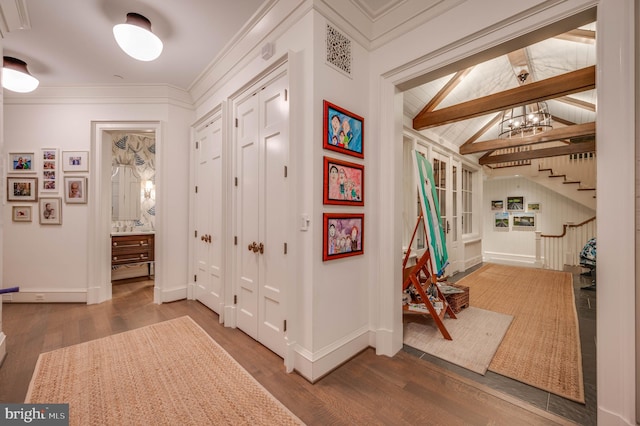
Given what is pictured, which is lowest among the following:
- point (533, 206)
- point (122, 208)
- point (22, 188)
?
point (122, 208)

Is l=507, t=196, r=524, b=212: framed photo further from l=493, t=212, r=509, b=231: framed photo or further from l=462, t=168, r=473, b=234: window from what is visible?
l=462, t=168, r=473, b=234: window

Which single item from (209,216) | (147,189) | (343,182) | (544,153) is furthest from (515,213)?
(147,189)

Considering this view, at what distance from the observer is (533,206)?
7.79 metres

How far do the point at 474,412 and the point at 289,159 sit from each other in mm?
2112

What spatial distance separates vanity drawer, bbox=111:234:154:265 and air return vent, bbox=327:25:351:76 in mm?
4566

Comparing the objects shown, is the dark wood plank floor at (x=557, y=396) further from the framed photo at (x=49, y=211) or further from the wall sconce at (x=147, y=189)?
the wall sconce at (x=147, y=189)

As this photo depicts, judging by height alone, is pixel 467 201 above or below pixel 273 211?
above

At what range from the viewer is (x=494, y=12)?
1.74 meters

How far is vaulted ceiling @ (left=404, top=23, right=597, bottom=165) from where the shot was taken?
3.15 m

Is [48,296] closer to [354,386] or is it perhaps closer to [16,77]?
[16,77]

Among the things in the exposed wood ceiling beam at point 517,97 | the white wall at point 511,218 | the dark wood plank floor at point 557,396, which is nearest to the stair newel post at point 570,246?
the white wall at point 511,218

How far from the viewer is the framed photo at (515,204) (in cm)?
798

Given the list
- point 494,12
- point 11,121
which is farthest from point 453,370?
point 11,121

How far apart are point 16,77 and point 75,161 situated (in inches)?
44.7
